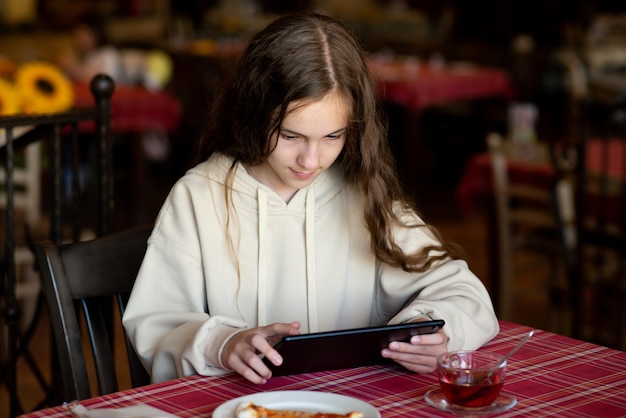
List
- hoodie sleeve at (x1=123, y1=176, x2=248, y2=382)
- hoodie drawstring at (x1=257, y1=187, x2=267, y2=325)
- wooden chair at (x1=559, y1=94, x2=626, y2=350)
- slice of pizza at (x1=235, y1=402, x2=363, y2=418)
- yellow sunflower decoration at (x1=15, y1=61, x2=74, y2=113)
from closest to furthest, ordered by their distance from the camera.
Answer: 1. slice of pizza at (x1=235, y1=402, x2=363, y2=418)
2. hoodie sleeve at (x1=123, y1=176, x2=248, y2=382)
3. hoodie drawstring at (x1=257, y1=187, x2=267, y2=325)
4. yellow sunflower decoration at (x1=15, y1=61, x2=74, y2=113)
5. wooden chair at (x1=559, y1=94, x2=626, y2=350)

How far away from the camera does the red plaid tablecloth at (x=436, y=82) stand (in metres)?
6.76

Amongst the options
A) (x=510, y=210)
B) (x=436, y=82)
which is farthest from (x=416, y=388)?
(x=436, y=82)

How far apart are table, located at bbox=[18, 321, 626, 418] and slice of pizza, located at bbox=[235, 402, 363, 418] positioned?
0.08m

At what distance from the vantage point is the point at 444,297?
5.79 ft

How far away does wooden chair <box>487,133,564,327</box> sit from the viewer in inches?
163

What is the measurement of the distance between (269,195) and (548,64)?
6.65 m

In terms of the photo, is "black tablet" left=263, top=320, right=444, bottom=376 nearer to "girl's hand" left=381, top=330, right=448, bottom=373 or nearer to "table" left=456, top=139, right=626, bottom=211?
"girl's hand" left=381, top=330, right=448, bottom=373

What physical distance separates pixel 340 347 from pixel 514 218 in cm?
287

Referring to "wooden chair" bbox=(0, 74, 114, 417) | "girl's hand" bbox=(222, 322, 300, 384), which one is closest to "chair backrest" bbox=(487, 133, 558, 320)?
"wooden chair" bbox=(0, 74, 114, 417)

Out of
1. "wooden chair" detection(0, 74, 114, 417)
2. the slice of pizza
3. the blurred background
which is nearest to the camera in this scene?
the slice of pizza

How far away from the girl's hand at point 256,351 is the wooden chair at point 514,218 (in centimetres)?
266

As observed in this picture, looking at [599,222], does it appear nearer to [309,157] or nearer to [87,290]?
[309,157]

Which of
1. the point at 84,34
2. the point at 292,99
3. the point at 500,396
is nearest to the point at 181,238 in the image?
the point at 292,99

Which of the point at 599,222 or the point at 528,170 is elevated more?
the point at 528,170
